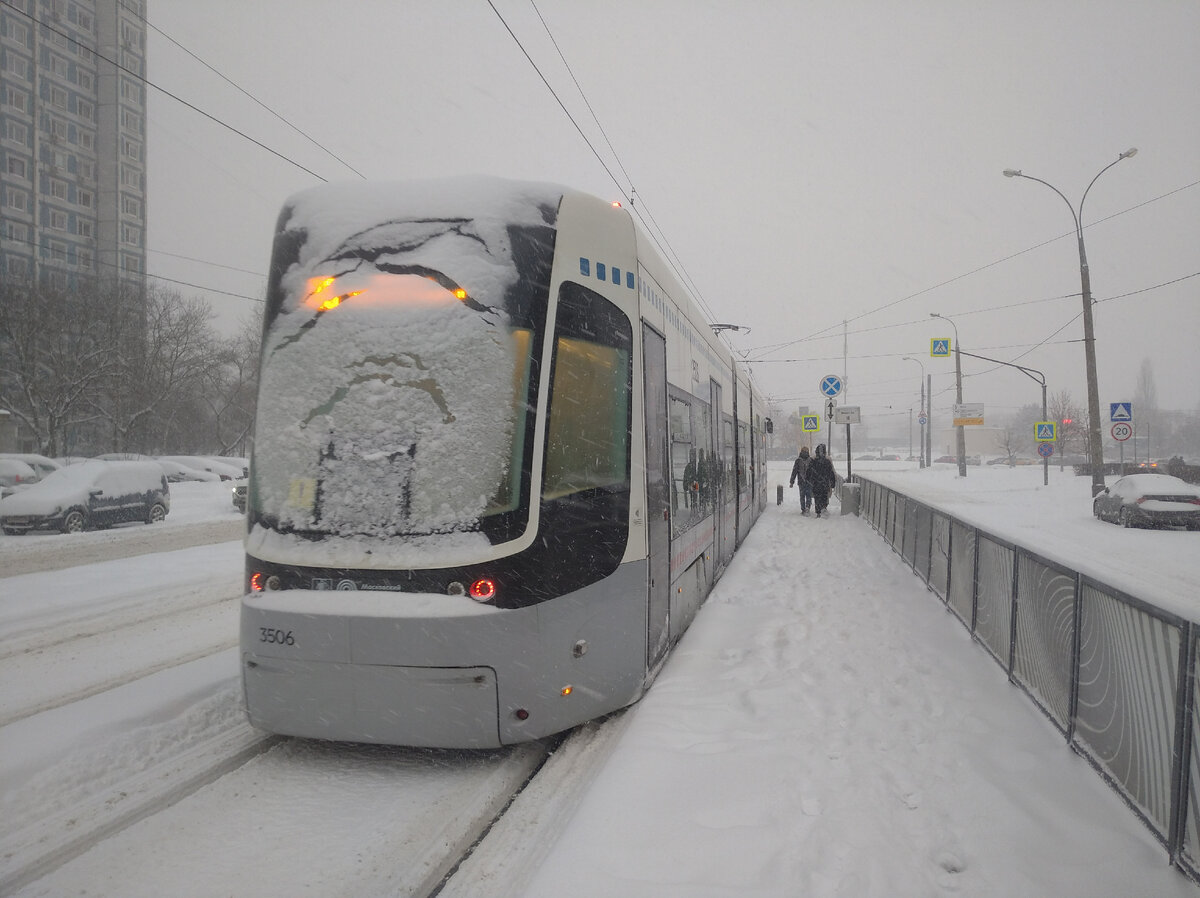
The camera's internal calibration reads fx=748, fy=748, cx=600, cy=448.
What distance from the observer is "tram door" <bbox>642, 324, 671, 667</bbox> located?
17.0 feet

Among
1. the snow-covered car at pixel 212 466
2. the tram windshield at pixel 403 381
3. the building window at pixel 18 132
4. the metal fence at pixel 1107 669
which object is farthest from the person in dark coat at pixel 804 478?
the building window at pixel 18 132

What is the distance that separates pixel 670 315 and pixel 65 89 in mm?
90387

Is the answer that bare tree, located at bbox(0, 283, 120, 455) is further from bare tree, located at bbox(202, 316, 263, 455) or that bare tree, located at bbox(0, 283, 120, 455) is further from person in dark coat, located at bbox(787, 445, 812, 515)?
person in dark coat, located at bbox(787, 445, 812, 515)

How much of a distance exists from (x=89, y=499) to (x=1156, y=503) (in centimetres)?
2645

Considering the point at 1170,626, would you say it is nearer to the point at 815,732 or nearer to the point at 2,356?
the point at 815,732

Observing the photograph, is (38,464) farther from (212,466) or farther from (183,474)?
(212,466)

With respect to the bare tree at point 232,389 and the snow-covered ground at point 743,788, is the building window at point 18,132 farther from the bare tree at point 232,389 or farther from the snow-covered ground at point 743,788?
the snow-covered ground at point 743,788

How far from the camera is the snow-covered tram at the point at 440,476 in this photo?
388 cm

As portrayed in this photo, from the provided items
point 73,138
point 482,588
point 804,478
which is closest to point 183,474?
point 804,478

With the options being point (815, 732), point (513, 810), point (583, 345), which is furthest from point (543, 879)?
point (583, 345)

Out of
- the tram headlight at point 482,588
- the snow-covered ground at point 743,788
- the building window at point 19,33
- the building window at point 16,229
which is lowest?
the snow-covered ground at point 743,788

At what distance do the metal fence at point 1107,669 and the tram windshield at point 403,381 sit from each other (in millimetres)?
3011

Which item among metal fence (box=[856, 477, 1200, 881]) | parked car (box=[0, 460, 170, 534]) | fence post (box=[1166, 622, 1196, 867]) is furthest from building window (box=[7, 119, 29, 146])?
fence post (box=[1166, 622, 1196, 867])

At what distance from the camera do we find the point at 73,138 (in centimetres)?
7306
